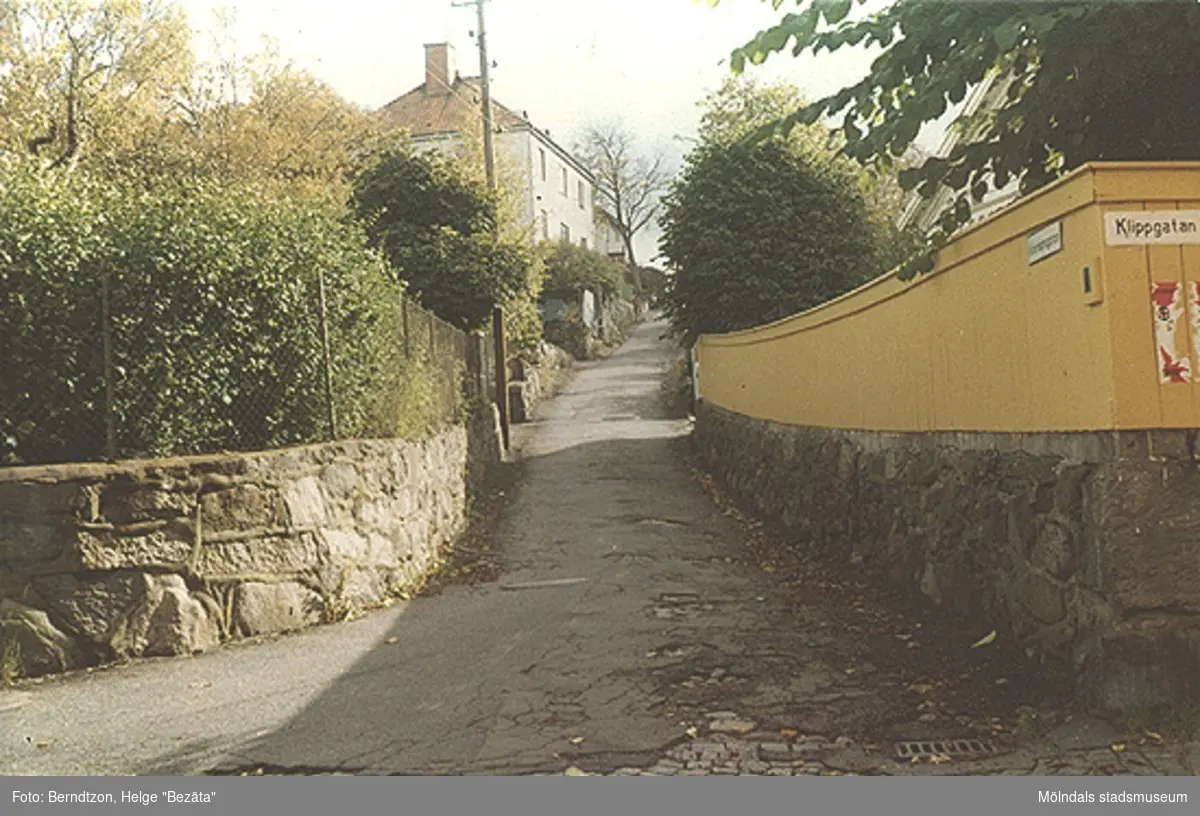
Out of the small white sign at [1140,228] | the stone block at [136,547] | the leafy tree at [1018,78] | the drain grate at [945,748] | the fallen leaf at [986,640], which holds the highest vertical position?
the leafy tree at [1018,78]

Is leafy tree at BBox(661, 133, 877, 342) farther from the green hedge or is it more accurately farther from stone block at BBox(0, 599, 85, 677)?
stone block at BBox(0, 599, 85, 677)

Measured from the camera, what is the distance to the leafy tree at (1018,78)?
4.77 m

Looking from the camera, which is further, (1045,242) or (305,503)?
(305,503)

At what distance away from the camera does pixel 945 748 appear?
4.25 m

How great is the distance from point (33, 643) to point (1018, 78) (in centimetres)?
633

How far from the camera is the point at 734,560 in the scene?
9.25 meters

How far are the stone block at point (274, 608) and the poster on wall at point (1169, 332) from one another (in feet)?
17.7

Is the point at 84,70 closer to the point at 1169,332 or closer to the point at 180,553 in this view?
the point at 180,553

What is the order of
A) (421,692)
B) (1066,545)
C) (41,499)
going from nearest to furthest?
1. (1066,545)
2. (421,692)
3. (41,499)

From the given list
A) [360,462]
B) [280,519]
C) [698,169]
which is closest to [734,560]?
[360,462]

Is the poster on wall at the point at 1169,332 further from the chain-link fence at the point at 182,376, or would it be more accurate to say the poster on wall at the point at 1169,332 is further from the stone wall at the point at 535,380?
the stone wall at the point at 535,380

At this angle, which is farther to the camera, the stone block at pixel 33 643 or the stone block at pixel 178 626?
the stone block at pixel 178 626

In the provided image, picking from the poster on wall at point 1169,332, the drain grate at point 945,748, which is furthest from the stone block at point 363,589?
the poster on wall at point 1169,332

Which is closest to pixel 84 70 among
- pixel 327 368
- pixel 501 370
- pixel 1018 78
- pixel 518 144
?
pixel 501 370
